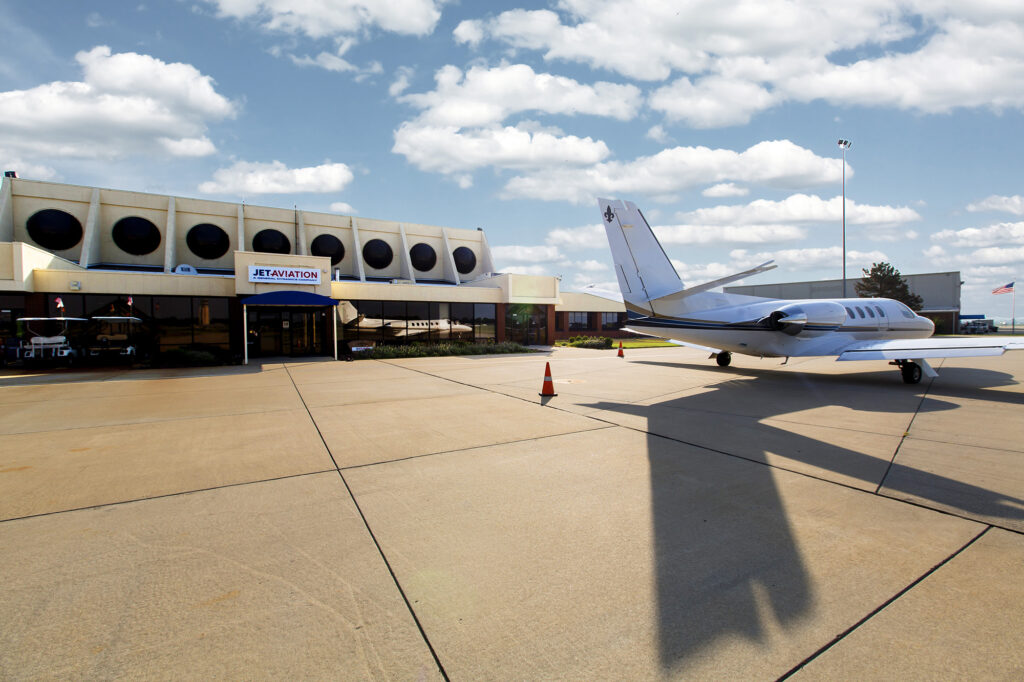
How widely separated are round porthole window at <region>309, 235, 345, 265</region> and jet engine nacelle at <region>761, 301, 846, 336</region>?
25.2 m

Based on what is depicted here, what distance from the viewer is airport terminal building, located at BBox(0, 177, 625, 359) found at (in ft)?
63.9

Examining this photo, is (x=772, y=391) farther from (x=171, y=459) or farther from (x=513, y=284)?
(x=513, y=284)

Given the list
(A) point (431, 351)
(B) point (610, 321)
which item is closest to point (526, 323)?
(A) point (431, 351)

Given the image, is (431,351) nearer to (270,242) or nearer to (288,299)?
(288,299)

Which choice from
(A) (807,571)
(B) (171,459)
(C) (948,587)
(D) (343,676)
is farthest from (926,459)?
(B) (171,459)

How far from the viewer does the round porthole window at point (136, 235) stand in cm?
2498

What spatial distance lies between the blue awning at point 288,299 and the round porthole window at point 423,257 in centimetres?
1282

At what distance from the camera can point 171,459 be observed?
235 inches

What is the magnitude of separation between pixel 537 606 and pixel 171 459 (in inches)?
213

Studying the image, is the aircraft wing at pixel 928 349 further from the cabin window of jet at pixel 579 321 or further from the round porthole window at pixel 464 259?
the cabin window of jet at pixel 579 321

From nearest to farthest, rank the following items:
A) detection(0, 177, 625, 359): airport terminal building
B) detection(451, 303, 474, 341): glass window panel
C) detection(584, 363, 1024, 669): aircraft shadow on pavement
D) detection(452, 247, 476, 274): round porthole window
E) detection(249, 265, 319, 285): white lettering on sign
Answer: detection(584, 363, 1024, 669): aircraft shadow on pavement < detection(0, 177, 625, 359): airport terminal building < detection(249, 265, 319, 285): white lettering on sign < detection(451, 303, 474, 341): glass window panel < detection(452, 247, 476, 274): round porthole window

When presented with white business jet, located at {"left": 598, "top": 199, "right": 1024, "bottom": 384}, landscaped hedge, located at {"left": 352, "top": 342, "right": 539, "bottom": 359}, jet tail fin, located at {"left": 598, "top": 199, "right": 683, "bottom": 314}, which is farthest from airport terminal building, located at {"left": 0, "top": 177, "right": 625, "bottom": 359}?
white business jet, located at {"left": 598, "top": 199, "right": 1024, "bottom": 384}

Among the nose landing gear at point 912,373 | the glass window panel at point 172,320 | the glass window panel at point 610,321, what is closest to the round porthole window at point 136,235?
the glass window panel at point 172,320

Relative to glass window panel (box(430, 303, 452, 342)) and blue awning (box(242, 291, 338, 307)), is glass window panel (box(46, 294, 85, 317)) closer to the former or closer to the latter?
blue awning (box(242, 291, 338, 307))
